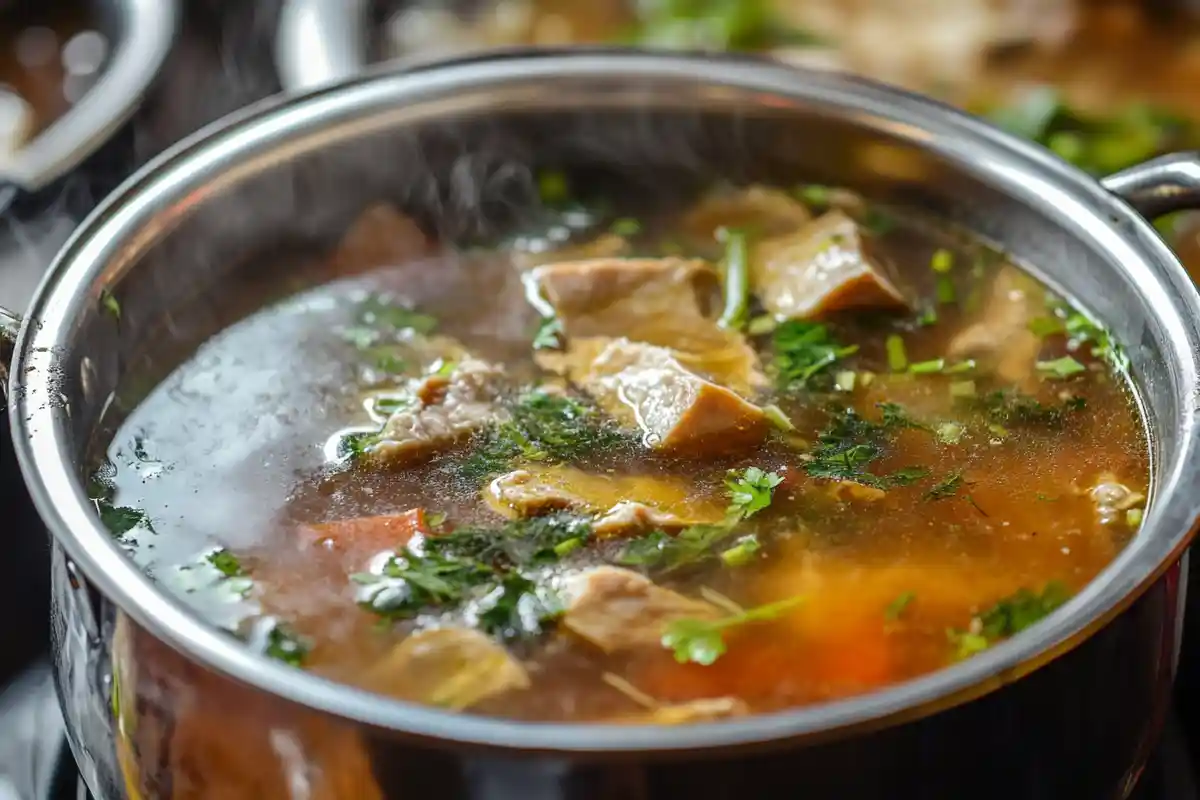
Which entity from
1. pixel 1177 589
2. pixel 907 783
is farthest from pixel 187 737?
pixel 1177 589

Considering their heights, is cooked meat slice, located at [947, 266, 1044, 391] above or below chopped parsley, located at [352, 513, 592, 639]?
below

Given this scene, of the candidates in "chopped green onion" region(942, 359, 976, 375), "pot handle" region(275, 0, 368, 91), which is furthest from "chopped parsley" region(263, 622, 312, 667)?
"pot handle" region(275, 0, 368, 91)

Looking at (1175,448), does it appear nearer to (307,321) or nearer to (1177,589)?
(1177,589)

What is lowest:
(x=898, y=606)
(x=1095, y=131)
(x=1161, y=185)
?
(x=1095, y=131)

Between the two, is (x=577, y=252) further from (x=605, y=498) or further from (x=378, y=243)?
(x=605, y=498)

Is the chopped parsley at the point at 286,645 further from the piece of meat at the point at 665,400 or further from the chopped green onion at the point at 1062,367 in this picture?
the chopped green onion at the point at 1062,367

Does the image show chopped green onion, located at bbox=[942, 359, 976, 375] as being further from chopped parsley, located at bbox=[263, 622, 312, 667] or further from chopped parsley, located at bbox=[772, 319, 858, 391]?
chopped parsley, located at bbox=[263, 622, 312, 667]

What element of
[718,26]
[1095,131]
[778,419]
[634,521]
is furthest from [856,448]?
[718,26]

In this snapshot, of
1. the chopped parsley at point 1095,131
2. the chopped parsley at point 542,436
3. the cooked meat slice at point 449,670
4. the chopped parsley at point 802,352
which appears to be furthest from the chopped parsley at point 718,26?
the cooked meat slice at point 449,670
